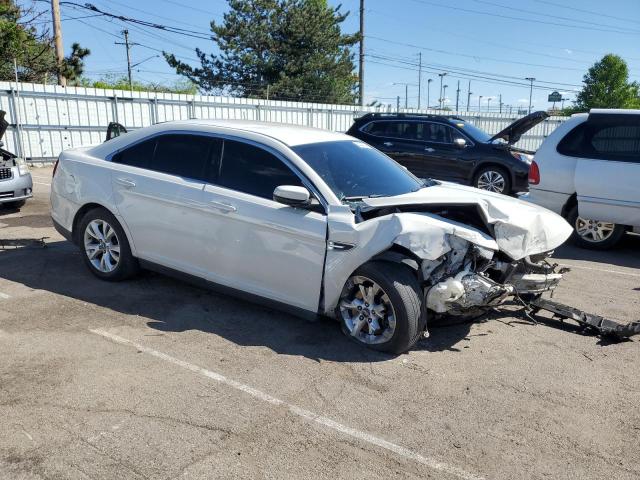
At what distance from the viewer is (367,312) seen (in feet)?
14.3

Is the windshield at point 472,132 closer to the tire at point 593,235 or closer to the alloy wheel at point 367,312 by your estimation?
the tire at point 593,235

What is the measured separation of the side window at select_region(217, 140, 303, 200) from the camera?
4750 millimetres

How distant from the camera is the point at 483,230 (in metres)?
4.70

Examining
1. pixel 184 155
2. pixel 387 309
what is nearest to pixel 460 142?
pixel 184 155

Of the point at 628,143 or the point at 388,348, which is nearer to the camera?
the point at 388,348

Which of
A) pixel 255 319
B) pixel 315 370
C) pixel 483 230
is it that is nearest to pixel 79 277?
pixel 255 319

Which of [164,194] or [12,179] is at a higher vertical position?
[164,194]

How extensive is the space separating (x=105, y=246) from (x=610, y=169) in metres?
6.47

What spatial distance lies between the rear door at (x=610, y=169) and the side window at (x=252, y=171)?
495 centimetres

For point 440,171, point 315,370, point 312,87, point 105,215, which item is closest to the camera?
point 315,370

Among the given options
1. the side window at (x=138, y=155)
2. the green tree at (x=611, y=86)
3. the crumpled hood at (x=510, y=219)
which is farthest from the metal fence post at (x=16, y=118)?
the green tree at (x=611, y=86)

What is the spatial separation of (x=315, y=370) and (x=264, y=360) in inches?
15.9

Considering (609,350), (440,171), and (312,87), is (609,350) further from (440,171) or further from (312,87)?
(312,87)

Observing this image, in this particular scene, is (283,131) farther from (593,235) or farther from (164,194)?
(593,235)
